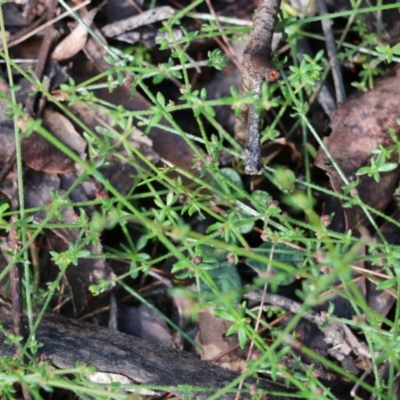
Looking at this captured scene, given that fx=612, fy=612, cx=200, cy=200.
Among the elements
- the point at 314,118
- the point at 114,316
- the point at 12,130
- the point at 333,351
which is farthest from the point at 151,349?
the point at 314,118

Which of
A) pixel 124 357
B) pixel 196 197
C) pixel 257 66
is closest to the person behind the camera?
pixel 257 66

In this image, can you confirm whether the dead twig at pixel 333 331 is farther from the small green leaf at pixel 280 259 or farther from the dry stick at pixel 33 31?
the dry stick at pixel 33 31

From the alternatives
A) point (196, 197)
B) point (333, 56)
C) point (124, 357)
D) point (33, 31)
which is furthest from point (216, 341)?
point (33, 31)

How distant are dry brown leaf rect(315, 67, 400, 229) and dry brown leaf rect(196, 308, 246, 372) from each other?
80 centimetres

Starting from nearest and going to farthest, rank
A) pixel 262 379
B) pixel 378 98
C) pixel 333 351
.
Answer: pixel 262 379 < pixel 333 351 < pixel 378 98

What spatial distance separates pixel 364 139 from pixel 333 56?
1.65 feet

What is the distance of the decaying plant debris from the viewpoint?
2633mm

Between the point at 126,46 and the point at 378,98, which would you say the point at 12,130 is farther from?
the point at 378,98

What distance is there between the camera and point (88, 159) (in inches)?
124

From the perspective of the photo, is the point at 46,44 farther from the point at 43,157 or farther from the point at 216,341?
the point at 216,341

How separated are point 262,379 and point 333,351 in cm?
41

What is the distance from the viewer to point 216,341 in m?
3.01

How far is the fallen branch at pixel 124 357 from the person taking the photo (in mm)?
2650

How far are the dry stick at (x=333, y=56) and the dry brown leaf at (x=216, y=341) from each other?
1.30 metres
